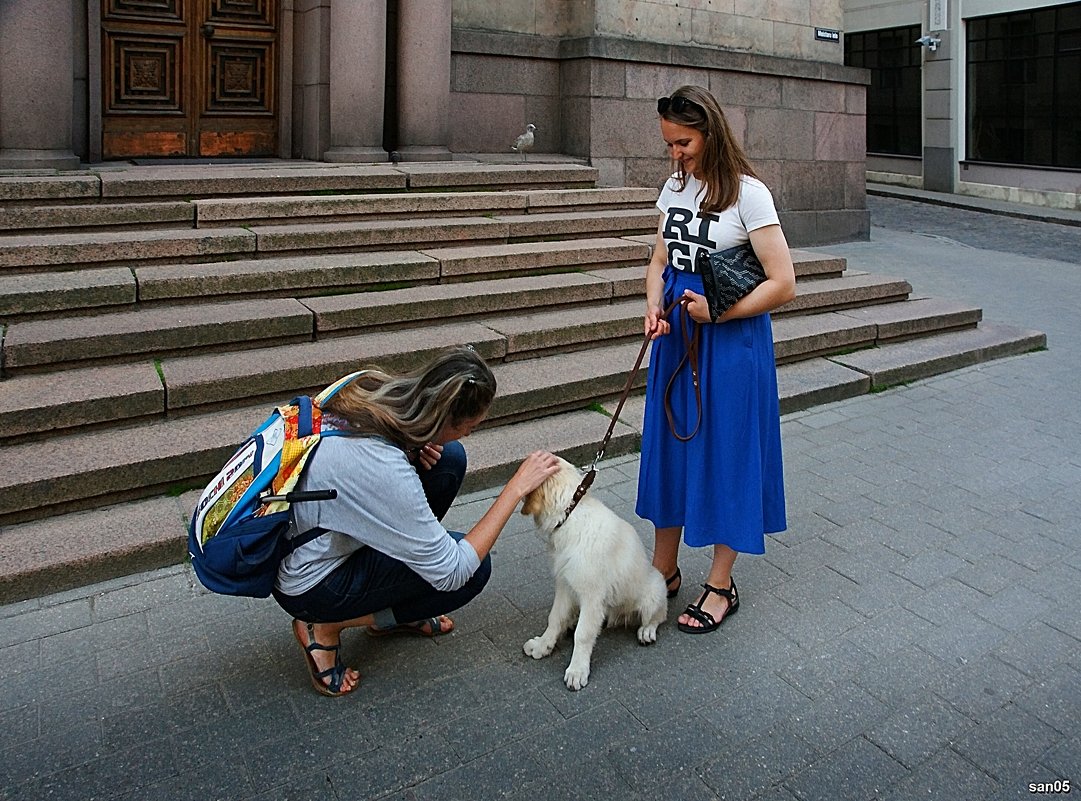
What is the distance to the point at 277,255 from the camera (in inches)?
278

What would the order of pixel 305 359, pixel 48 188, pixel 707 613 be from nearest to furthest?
pixel 707 613 < pixel 305 359 < pixel 48 188

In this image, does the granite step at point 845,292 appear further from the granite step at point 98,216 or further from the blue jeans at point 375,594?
the blue jeans at point 375,594

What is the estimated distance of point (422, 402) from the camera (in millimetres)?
3010

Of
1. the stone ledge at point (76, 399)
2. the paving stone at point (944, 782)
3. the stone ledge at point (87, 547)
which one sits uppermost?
the stone ledge at point (76, 399)

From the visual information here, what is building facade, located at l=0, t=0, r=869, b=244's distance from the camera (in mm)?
8312

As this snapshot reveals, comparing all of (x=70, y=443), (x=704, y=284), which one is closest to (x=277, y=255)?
(x=70, y=443)

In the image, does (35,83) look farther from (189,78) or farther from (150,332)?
(150,332)

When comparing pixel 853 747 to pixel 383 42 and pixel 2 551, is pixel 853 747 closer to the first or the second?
pixel 2 551

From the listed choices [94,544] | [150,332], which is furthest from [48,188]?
[94,544]

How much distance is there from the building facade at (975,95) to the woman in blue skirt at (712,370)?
19.6 metres

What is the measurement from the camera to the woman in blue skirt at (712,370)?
3576mm

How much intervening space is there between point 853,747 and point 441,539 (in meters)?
1.45

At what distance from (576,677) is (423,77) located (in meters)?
7.73

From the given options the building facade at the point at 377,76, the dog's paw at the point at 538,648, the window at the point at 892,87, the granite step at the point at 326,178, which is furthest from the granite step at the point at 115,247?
the window at the point at 892,87
